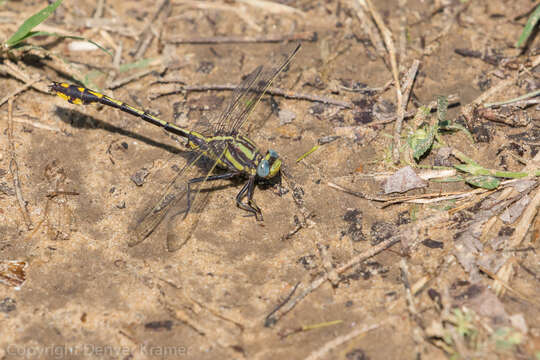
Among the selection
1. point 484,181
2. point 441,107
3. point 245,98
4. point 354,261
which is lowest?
point 354,261

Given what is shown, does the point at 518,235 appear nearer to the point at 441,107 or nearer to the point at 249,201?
the point at 441,107

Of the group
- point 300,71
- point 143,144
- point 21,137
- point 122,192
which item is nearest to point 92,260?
point 122,192

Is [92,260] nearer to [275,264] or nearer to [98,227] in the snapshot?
[98,227]

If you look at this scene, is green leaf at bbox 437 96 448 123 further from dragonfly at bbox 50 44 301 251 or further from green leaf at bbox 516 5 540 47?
dragonfly at bbox 50 44 301 251

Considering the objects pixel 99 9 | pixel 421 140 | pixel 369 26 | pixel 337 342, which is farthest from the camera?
pixel 99 9

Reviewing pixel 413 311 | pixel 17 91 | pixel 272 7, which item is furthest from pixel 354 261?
pixel 17 91

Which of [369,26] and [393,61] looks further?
[369,26]
